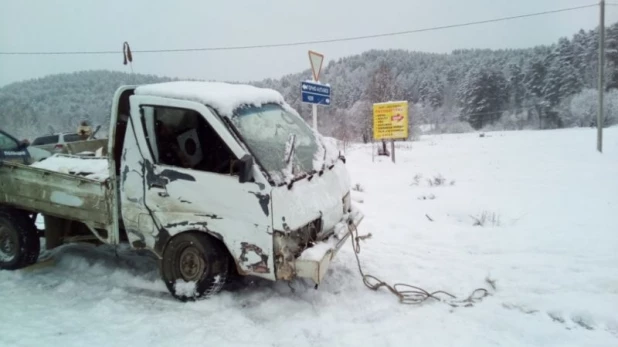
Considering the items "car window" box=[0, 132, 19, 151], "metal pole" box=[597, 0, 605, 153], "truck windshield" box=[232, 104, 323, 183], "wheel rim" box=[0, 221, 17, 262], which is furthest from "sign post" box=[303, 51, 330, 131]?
"metal pole" box=[597, 0, 605, 153]

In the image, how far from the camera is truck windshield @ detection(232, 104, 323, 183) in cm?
387

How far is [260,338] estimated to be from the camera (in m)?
3.38

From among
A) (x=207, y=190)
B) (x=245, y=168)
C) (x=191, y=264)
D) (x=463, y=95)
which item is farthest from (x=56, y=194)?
(x=463, y=95)

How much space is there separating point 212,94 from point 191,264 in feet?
5.87

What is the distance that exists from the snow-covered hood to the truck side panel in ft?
7.00

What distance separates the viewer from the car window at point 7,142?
8.76 m

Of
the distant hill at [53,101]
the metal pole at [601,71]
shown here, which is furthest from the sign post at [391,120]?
the distant hill at [53,101]

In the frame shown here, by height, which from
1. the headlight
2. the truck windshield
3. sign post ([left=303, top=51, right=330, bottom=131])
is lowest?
the headlight

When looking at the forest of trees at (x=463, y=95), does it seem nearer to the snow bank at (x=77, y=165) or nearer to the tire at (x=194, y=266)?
the snow bank at (x=77, y=165)

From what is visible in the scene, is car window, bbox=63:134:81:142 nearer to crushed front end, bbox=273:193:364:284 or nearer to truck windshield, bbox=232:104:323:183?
truck windshield, bbox=232:104:323:183

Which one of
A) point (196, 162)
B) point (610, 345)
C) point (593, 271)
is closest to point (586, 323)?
point (610, 345)

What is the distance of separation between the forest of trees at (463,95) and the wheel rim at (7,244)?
2837 cm

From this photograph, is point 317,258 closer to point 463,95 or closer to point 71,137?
point 71,137

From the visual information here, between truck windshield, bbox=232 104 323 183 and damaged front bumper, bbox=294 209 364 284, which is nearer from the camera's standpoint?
damaged front bumper, bbox=294 209 364 284
